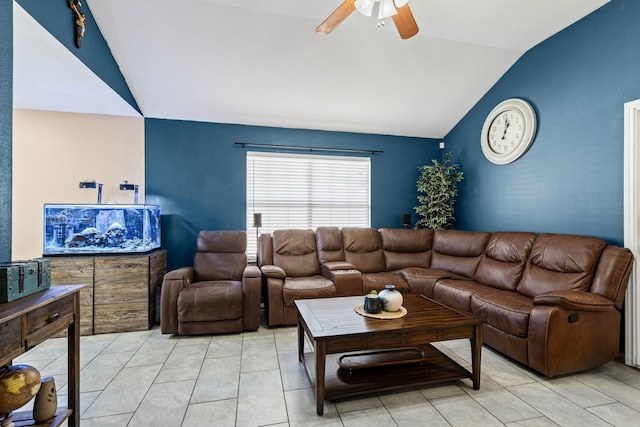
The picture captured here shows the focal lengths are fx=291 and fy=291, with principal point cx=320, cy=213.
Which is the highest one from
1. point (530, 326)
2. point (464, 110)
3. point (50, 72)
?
point (464, 110)

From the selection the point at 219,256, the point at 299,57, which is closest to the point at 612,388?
the point at 219,256

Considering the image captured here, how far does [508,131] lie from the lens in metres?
3.59

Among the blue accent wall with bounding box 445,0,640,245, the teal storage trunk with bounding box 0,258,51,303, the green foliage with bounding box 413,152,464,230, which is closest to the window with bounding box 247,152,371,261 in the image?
the green foliage with bounding box 413,152,464,230

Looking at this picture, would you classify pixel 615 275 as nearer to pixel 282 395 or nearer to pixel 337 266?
pixel 337 266

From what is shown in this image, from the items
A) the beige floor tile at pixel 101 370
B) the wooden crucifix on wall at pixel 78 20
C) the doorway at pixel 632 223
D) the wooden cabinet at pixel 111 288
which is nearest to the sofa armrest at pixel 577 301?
the doorway at pixel 632 223

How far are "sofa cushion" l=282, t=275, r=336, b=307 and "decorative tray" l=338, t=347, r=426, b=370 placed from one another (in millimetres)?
956

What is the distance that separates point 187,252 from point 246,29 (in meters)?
2.78

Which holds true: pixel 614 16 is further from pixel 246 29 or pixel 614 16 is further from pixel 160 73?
pixel 160 73

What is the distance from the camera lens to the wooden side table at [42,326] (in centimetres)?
115

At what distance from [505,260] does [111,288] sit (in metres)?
4.19

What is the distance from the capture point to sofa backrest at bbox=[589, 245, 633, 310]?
2.26 m

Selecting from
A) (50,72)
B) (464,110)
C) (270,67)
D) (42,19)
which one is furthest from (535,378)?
(50,72)

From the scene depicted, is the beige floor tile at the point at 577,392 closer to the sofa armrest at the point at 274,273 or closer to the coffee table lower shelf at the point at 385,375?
the coffee table lower shelf at the point at 385,375

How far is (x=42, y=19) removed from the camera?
1943mm
